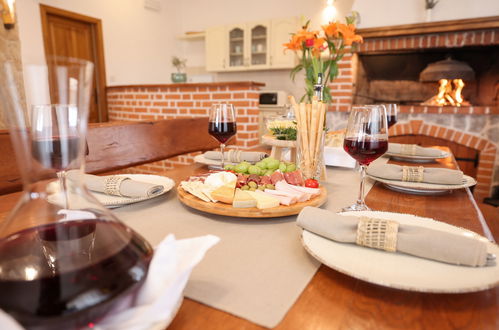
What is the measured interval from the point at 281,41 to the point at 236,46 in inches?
33.1

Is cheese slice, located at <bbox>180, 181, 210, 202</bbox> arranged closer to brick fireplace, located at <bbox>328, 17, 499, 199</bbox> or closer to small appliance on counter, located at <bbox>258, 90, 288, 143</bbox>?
brick fireplace, located at <bbox>328, 17, 499, 199</bbox>

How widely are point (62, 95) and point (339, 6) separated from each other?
5.17 meters

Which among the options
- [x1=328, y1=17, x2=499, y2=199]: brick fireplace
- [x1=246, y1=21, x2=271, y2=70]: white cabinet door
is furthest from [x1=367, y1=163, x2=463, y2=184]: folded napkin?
[x1=246, y1=21, x2=271, y2=70]: white cabinet door

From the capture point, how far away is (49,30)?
13.5ft

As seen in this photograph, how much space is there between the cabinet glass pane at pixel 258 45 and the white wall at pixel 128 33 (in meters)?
1.68

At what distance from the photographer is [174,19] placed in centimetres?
601

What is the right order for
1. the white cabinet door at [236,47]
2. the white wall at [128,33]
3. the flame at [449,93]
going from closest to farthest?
the flame at [449,93] → the white wall at [128,33] → the white cabinet door at [236,47]

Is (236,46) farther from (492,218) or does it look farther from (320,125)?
(320,125)

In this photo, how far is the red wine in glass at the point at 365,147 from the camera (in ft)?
2.36

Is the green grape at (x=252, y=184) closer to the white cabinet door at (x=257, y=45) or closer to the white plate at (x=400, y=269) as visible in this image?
the white plate at (x=400, y=269)

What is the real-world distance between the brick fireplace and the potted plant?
8.20ft

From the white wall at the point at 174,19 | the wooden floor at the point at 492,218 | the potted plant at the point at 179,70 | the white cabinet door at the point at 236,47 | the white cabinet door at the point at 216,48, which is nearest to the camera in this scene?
the wooden floor at the point at 492,218

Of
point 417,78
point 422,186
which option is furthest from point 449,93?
point 422,186

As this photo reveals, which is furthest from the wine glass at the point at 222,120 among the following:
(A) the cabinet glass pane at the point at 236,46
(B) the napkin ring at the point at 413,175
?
(A) the cabinet glass pane at the point at 236,46
